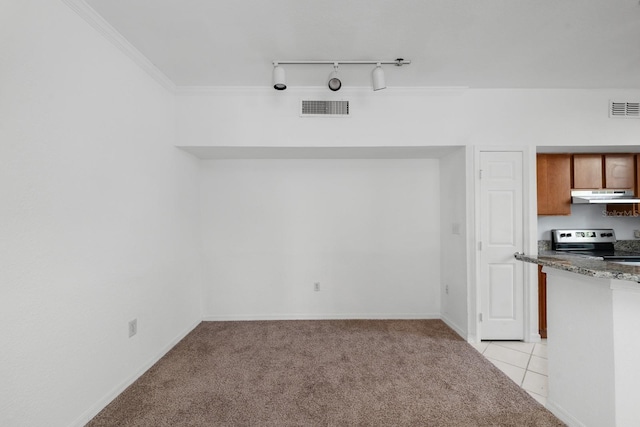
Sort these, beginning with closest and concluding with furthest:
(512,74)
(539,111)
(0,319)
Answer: (0,319) < (512,74) < (539,111)

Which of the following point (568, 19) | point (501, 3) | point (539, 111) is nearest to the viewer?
point (501, 3)

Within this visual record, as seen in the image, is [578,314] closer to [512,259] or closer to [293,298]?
[512,259]

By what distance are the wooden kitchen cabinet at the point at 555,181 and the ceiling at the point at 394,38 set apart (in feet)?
2.72

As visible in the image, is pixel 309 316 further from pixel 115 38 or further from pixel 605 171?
pixel 605 171

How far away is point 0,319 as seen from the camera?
4.26ft

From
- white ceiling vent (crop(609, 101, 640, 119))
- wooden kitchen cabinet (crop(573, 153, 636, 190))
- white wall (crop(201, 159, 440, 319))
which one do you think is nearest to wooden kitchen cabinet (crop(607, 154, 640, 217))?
wooden kitchen cabinet (crop(573, 153, 636, 190))

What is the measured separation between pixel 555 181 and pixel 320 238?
9.50ft

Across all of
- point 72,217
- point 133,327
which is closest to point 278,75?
point 72,217

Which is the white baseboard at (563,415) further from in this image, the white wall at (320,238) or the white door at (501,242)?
the white wall at (320,238)

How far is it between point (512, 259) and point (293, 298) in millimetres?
2623

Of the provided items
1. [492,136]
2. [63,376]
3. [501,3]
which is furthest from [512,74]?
[63,376]

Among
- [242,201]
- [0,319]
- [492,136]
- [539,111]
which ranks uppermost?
[539,111]

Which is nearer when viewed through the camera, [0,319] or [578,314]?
[0,319]

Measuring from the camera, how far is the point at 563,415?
70.1 inches
